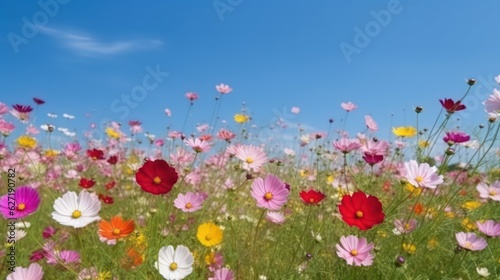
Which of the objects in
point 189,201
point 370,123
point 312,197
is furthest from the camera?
point 370,123

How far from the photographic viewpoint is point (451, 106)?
1.82 meters

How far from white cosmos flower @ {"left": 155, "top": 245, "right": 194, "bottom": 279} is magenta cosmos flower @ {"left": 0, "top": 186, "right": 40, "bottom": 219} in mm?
419

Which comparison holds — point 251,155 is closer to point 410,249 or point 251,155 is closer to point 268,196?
point 268,196

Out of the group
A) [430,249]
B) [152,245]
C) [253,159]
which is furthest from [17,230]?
[430,249]

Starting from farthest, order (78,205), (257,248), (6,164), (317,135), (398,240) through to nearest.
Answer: (6,164) → (317,135) → (257,248) → (398,240) → (78,205)

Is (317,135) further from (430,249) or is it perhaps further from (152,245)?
(152,245)

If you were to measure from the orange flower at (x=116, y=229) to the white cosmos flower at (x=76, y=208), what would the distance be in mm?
88

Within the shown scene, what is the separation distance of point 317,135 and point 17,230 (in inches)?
61.0

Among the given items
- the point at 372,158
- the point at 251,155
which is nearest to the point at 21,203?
the point at 251,155

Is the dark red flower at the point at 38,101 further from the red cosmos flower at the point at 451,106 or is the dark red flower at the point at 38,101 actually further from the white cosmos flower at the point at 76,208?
the red cosmos flower at the point at 451,106

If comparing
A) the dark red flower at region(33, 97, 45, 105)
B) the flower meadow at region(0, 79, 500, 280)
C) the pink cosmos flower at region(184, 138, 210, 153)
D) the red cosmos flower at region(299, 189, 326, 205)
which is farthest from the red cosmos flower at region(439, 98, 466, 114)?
the dark red flower at region(33, 97, 45, 105)

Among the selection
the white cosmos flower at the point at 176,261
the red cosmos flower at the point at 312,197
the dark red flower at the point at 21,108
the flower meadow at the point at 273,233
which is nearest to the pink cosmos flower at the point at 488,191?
the flower meadow at the point at 273,233

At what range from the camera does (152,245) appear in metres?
1.58

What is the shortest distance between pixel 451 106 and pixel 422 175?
47cm
